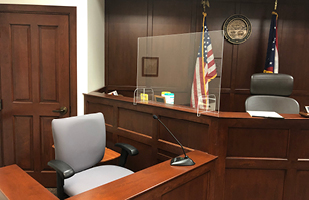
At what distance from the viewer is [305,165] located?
1.98 m

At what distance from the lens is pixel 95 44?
132 inches

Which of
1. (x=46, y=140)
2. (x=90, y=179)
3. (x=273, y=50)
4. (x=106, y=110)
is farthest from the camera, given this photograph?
(x=273, y=50)

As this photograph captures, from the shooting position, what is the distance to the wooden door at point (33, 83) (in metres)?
2.87

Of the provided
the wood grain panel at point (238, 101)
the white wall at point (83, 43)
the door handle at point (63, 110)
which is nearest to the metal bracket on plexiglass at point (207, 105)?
the white wall at point (83, 43)

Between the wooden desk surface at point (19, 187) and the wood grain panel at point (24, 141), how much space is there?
1.52 m

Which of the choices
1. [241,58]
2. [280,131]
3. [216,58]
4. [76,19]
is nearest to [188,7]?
[241,58]

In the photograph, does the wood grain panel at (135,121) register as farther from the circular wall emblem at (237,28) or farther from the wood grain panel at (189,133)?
the circular wall emblem at (237,28)

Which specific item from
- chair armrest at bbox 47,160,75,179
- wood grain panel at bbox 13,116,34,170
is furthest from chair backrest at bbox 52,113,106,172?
wood grain panel at bbox 13,116,34,170

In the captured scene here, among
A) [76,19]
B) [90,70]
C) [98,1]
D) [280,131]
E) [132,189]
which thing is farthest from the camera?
[98,1]

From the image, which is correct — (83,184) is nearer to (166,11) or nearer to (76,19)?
(76,19)

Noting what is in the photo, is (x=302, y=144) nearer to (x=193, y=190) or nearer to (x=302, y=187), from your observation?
(x=302, y=187)

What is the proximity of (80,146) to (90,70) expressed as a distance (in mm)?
1408

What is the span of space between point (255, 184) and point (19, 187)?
67.5 inches

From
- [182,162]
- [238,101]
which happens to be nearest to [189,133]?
[182,162]
